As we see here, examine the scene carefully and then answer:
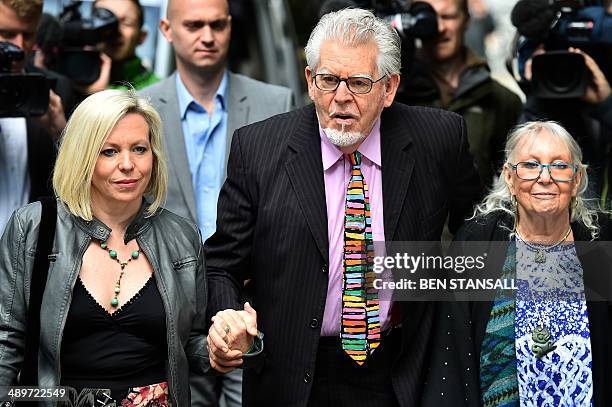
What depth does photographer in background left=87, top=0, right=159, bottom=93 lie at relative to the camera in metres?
6.18

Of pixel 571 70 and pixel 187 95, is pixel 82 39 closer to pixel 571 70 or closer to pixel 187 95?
pixel 187 95

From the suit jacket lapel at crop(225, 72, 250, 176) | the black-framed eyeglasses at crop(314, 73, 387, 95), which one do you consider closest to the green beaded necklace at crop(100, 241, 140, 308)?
the black-framed eyeglasses at crop(314, 73, 387, 95)

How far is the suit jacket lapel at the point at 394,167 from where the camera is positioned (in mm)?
3988

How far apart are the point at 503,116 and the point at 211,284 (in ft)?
7.04

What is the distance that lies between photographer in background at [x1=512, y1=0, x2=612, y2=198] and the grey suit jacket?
3.69 feet

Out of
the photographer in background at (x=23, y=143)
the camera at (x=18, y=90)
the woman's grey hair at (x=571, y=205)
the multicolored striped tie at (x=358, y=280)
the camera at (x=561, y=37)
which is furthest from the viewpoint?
the photographer in background at (x=23, y=143)

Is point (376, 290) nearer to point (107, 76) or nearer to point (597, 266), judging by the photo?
point (597, 266)

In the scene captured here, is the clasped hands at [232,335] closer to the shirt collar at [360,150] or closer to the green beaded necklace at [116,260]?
the green beaded necklace at [116,260]

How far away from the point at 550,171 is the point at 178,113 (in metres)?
1.79

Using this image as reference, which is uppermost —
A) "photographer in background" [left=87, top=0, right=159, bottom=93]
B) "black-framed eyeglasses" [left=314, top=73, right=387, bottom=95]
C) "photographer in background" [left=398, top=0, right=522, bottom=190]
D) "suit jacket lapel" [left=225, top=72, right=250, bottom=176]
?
"photographer in background" [left=87, top=0, right=159, bottom=93]

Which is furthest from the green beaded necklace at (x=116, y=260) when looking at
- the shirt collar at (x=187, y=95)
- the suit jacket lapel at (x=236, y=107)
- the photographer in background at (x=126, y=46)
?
the photographer in background at (x=126, y=46)

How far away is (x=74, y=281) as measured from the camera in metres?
3.68

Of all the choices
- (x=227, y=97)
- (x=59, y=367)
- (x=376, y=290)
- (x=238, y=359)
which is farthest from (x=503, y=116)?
(x=59, y=367)

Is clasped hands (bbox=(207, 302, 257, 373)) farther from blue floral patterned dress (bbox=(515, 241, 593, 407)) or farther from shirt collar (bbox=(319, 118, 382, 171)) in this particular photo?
blue floral patterned dress (bbox=(515, 241, 593, 407))
